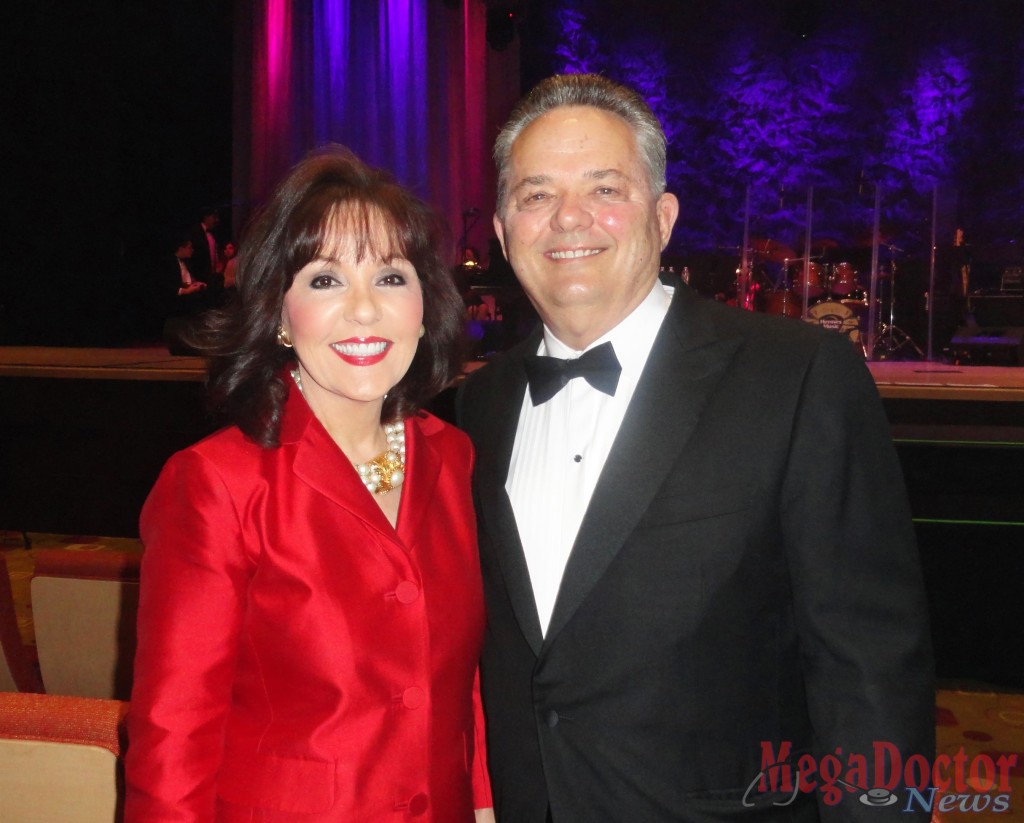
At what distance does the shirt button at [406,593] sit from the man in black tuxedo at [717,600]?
17 cm

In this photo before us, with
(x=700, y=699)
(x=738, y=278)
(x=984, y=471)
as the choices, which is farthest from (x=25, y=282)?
(x=700, y=699)

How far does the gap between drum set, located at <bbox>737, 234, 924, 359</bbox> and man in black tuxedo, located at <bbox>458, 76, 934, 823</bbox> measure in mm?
6294

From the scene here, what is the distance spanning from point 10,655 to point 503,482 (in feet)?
4.86

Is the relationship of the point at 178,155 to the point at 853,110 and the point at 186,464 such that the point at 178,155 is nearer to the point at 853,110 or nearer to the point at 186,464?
the point at 853,110

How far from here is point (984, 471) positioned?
3.96 metres

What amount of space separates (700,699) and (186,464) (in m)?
0.91

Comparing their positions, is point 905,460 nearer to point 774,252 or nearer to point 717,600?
point 717,600

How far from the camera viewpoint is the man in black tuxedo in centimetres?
140

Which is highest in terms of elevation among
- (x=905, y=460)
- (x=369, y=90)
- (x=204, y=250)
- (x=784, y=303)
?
(x=369, y=90)

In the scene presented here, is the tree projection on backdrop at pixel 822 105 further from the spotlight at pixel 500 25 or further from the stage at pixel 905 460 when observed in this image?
the stage at pixel 905 460

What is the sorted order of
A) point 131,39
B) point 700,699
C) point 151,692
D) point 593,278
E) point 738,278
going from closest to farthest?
1. point 151,692
2. point 700,699
3. point 593,278
4. point 738,278
5. point 131,39

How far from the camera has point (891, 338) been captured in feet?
26.7

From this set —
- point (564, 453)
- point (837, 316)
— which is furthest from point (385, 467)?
point (837, 316)

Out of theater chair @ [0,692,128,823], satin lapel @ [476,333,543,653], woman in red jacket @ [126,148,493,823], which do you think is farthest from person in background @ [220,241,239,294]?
theater chair @ [0,692,128,823]
